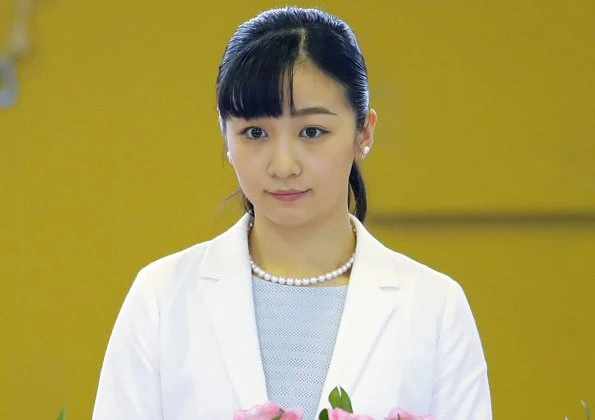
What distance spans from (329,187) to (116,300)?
0.87m

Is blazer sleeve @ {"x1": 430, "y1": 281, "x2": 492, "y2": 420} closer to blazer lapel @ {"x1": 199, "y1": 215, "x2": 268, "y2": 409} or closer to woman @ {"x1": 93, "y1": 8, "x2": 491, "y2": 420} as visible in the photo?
woman @ {"x1": 93, "y1": 8, "x2": 491, "y2": 420}

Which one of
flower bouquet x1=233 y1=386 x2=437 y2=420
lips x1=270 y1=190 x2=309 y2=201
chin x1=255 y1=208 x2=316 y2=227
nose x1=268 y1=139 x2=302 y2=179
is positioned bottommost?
flower bouquet x1=233 y1=386 x2=437 y2=420

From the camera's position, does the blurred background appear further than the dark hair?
Yes

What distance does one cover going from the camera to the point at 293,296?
50.7 inches

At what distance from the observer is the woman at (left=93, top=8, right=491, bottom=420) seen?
3.94 ft

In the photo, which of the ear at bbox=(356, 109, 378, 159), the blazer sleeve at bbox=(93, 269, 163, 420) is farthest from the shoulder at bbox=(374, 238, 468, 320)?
the blazer sleeve at bbox=(93, 269, 163, 420)

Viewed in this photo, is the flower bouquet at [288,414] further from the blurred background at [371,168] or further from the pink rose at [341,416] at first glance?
the blurred background at [371,168]

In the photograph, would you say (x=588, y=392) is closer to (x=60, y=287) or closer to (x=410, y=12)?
(x=410, y=12)

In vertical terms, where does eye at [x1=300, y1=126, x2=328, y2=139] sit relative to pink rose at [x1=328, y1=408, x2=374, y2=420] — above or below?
above

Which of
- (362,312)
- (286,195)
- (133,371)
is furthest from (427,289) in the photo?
(133,371)

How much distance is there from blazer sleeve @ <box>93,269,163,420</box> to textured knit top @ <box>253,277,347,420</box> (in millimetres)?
106

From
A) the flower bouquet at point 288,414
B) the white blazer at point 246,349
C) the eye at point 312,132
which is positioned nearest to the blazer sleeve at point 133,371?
the white blazer at point 246,349

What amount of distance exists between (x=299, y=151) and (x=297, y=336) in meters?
0.19

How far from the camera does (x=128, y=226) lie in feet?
6.59
